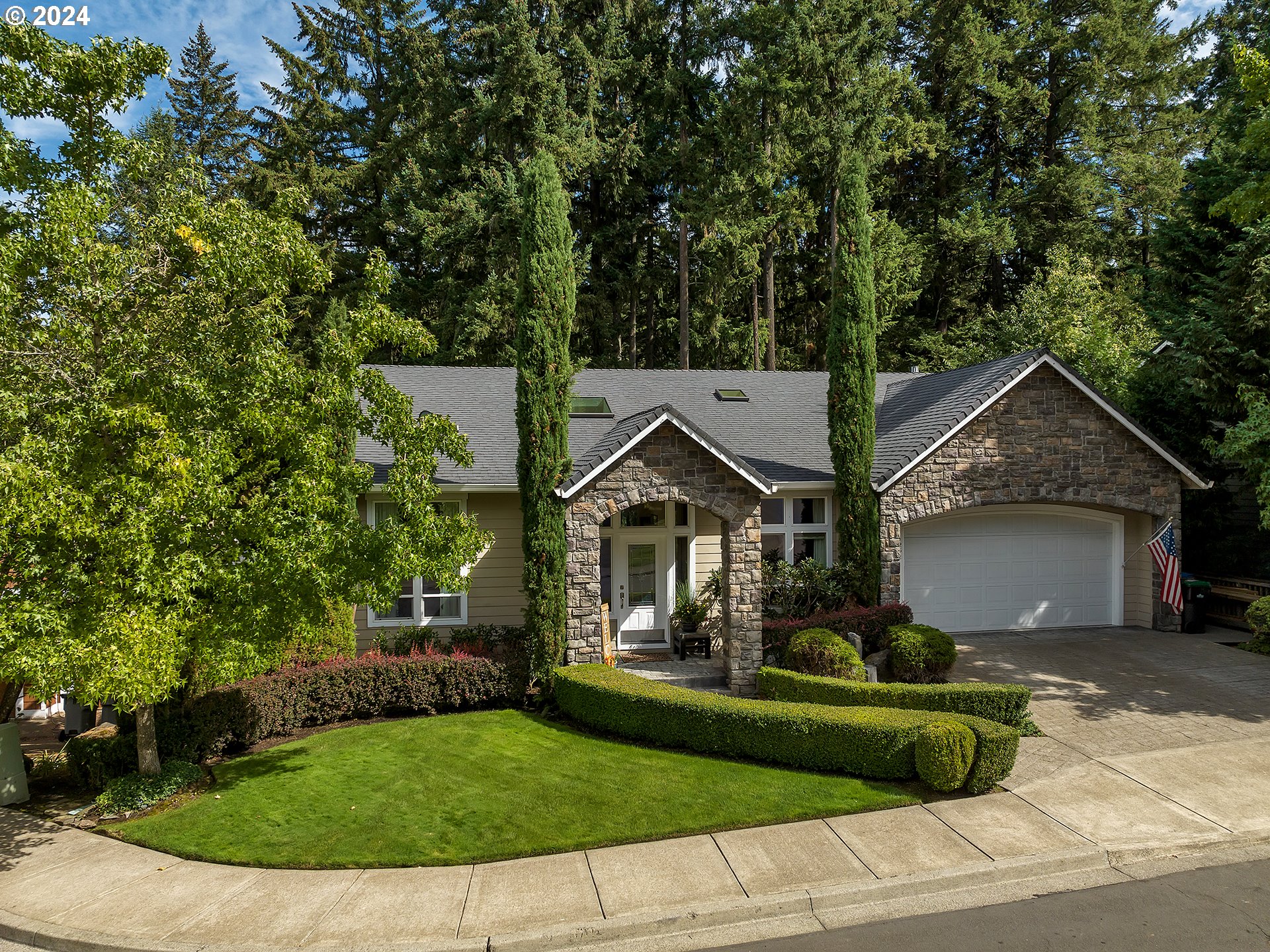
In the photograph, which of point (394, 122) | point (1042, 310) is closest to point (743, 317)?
point (1042, 310)

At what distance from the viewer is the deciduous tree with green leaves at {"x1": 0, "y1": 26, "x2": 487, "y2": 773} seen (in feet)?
25.3

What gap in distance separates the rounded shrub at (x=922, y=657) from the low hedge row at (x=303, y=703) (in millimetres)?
6405

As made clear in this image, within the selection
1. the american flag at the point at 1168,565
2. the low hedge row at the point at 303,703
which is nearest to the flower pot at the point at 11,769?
the low hedge row at the point at 303,703

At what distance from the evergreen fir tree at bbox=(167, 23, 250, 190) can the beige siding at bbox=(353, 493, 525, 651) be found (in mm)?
34005

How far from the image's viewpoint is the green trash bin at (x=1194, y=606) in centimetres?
1614

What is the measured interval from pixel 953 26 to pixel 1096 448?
2238cm

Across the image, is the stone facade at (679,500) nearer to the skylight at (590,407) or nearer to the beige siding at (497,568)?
the beige siding at (497,568)

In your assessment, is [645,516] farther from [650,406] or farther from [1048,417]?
[1048,417]

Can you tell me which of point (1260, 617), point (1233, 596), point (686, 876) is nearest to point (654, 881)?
point (686, 876)

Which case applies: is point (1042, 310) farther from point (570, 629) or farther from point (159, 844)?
point (159, 844)

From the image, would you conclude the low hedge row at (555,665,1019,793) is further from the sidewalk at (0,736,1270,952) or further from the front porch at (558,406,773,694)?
the front porch at (558,406,773,694)

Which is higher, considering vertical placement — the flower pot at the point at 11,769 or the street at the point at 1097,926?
the flower pot at the point at 11,769

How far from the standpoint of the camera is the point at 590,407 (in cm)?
1784

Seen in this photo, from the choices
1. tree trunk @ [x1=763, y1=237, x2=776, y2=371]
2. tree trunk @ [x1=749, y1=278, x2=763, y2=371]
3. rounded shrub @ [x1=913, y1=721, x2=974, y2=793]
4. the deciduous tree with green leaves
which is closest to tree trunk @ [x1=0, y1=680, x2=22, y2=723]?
the deciduous tree with green leaves
